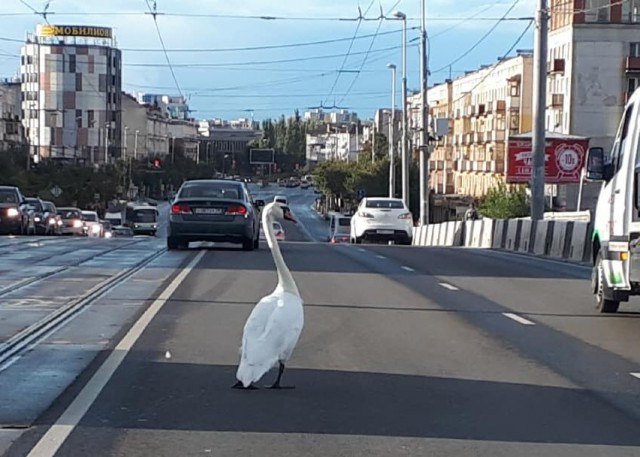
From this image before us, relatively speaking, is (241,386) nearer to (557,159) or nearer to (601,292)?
(601,292)

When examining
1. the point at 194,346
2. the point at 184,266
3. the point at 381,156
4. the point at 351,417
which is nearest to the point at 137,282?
the point at 184,266

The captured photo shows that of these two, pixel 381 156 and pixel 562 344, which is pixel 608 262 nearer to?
pixel 562 344

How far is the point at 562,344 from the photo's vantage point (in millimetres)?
11602

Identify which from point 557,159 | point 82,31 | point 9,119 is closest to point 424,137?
point 557,159

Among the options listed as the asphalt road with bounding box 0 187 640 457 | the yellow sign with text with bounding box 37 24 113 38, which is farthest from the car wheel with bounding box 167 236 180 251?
the yellow sign with text with bounding box 37 24 113 38

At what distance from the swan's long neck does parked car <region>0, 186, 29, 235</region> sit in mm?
30837

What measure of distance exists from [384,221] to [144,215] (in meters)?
34.3

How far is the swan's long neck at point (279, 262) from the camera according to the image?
9016mm

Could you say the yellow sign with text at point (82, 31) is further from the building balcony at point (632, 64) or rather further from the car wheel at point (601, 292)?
the car wheel at point (601, 292)

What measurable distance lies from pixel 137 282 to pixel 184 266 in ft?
10.9

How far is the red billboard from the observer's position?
166ft

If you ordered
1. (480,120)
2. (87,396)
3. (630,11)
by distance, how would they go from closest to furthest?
(87,396)
(630,11)
(480,120)

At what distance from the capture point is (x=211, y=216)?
2438 cm

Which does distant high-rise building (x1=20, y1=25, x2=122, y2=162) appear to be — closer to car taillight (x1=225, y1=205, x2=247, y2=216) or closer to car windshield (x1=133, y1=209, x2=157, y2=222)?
car windshield (x1=133, y1=209, x2=157, y2=222)
